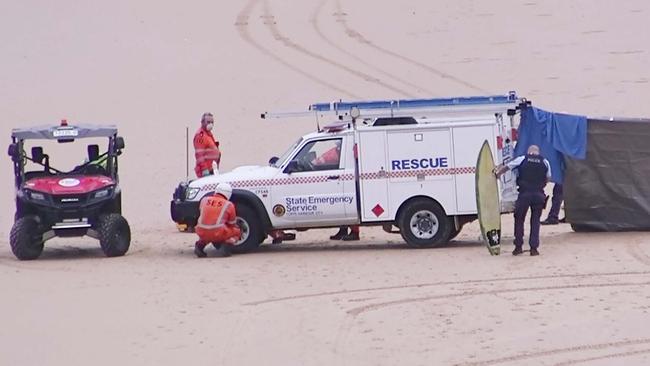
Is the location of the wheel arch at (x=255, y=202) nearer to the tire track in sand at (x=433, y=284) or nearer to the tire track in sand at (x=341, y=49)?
the tire track in sand at (x=433, y=284)

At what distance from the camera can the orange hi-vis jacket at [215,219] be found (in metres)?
18.9

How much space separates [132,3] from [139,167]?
15.9m

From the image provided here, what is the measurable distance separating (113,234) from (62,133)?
69.8 inches

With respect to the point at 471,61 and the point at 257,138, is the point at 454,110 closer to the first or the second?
the point at 257,138

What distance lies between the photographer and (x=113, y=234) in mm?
19469

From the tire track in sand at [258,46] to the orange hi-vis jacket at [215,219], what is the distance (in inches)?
550

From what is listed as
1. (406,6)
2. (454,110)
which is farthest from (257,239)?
(406,6)

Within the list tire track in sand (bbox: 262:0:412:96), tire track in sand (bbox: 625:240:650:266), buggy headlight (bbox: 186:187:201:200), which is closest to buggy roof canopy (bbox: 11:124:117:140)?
buggy headlight (bbox: 186:187:201:200)

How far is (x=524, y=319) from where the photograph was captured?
13.9 meters

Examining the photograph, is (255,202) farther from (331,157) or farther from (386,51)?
(386,51)

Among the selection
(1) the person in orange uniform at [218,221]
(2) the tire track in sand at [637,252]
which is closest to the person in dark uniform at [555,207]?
(2) the tire track in sand at [637,252]

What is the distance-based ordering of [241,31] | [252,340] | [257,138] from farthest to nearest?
[241,31] → [257,138] → [252,340]

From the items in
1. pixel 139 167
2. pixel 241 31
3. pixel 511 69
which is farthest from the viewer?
pixel 241 31

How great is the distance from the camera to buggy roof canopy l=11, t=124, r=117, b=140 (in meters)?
20.1
